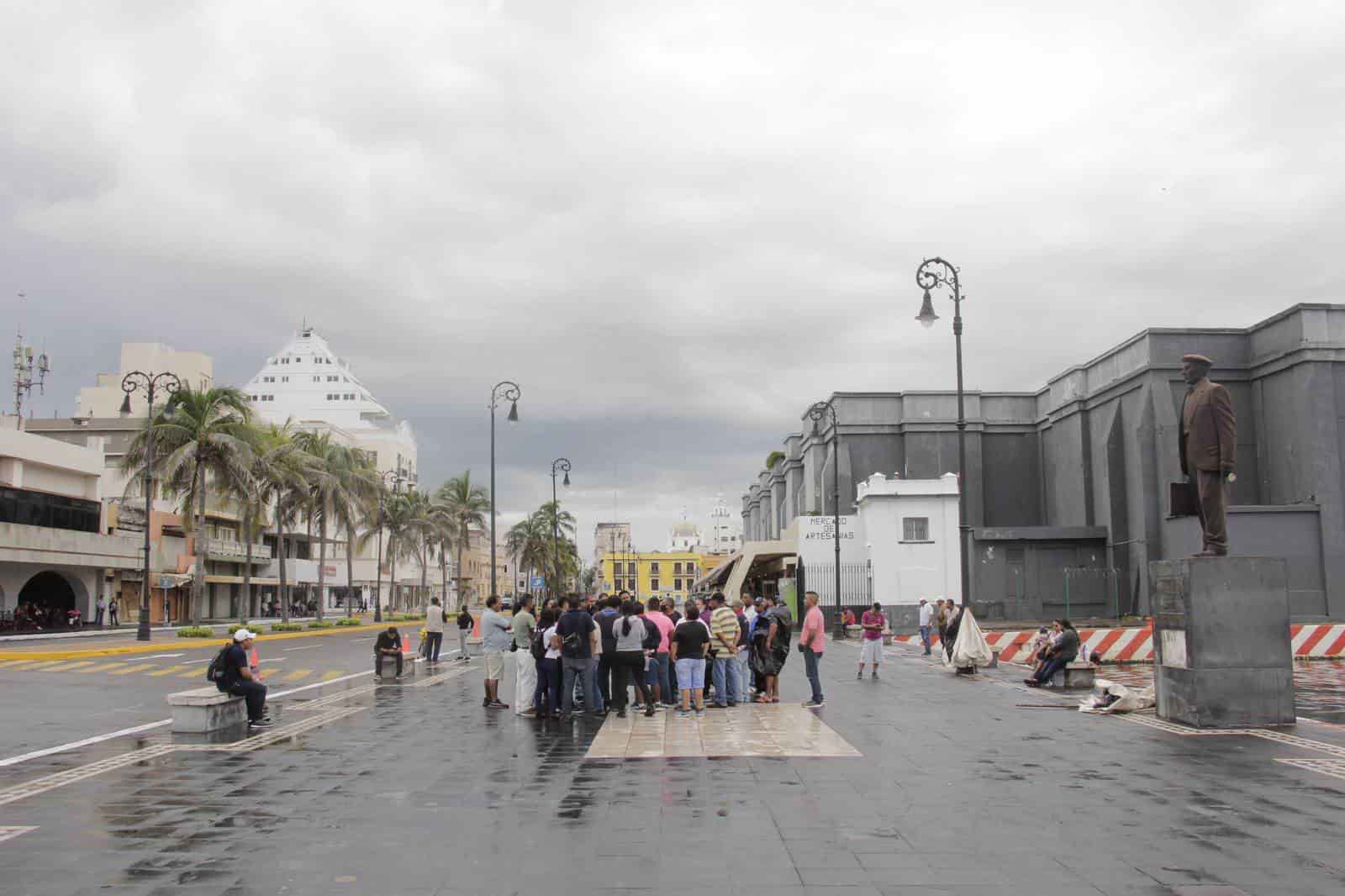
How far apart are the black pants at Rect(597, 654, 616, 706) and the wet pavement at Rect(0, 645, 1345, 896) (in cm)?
129

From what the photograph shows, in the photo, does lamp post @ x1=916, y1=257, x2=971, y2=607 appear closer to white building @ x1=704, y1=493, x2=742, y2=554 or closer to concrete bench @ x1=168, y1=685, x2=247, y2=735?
concrete bench @ x1=168, y1=685, x2=247, y2=735

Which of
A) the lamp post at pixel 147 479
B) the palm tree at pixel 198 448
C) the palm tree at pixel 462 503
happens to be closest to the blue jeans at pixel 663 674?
the lamp post at pixel 147 479

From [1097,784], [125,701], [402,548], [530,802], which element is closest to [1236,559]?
[1097,784]

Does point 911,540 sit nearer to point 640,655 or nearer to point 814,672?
point 814,672

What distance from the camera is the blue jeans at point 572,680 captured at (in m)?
14.2

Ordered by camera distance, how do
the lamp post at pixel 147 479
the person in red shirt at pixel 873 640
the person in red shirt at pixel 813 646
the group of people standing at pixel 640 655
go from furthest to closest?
the lamp post at pixel 147 479
the person in red shirt at pixel 873 640
the person in red shirt at pixel 813 646
the group of people standing at pixel 640 655

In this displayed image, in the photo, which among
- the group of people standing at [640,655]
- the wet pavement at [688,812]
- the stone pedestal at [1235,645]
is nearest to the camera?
the wet pavement at [688,812]

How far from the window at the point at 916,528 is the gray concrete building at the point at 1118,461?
85.7 inches

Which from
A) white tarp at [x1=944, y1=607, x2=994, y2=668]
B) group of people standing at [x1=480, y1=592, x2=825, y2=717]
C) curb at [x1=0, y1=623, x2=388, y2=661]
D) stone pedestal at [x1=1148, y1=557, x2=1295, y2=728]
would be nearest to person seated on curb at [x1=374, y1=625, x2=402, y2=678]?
group of people standing at [x1=480, y1=592, x2=825, y2=717]

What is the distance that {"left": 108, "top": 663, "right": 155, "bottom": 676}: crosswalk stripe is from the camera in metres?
21.8

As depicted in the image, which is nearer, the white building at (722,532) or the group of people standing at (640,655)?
the group of people standing at (640,655)

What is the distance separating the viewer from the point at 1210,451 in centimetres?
1323

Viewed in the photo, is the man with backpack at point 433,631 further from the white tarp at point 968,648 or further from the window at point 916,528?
the window at point 916,528

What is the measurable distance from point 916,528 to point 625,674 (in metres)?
32.6
